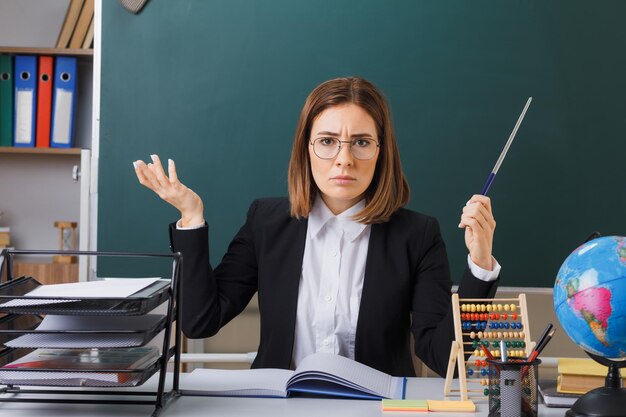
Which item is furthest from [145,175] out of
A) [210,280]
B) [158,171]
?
[210,280]

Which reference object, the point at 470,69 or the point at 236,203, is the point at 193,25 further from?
the point at 470,69

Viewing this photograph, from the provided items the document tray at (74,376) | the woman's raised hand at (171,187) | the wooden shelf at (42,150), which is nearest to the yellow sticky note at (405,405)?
the document tray at (74,376)

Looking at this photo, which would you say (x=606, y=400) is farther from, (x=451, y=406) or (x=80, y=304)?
(x=80, y=304)

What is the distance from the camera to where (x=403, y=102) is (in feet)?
8.48

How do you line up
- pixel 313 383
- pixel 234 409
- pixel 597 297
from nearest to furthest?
pixel 597 297 → pixel 234 409 → pixel 313 383

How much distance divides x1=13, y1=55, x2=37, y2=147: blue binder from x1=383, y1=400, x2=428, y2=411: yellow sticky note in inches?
90.1

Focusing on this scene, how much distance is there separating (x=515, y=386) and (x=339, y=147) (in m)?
0.86

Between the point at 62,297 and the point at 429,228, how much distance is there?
1.06 meters

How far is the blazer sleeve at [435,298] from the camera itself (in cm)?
159

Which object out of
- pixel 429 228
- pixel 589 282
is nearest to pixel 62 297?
pixel 589 282

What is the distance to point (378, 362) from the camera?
1860 mm

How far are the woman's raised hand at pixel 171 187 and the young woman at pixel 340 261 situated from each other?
0.07 meters

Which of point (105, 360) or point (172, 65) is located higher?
point (172, 65)

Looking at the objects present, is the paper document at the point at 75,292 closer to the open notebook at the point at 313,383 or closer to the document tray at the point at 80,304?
the document tray at the point at 80,304
